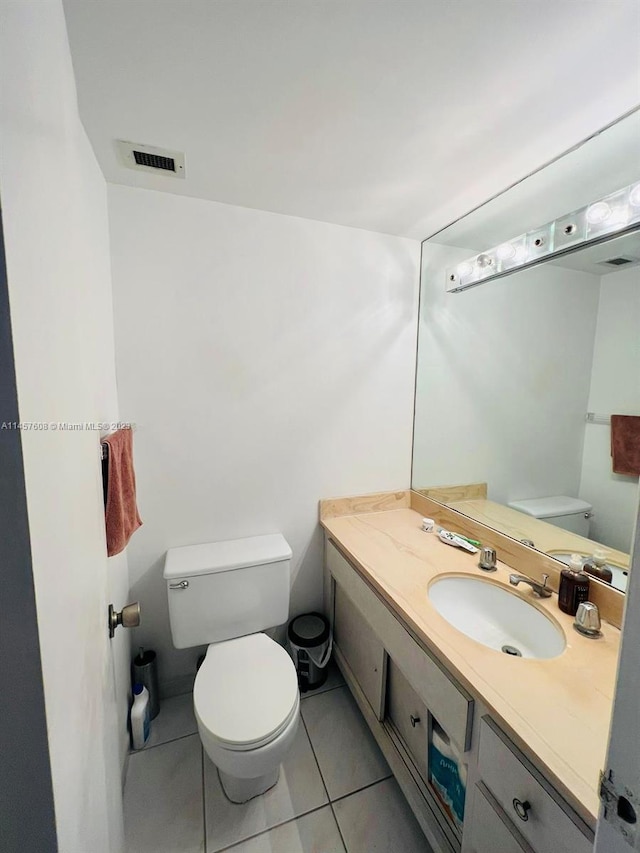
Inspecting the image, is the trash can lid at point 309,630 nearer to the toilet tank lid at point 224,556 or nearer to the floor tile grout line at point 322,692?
the floor tile grout line at point 322,692

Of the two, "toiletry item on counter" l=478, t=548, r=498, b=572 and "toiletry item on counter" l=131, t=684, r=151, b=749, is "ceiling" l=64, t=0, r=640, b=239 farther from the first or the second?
"toiletry item on counter" l=131, t=684, r=151, b=749

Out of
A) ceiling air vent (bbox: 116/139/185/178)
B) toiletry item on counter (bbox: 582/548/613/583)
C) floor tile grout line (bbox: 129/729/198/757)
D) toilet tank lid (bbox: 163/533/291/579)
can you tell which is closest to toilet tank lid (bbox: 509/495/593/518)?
toiletry item on counter (bbox: 582/548/613/583)

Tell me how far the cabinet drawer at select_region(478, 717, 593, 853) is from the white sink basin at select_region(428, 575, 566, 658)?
16.1 inches

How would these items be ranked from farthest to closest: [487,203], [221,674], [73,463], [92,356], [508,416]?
[508,416]
[487,203]
[221,674]
[92,356]
[73,463]

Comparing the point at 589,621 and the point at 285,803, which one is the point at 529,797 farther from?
the point at 285,803

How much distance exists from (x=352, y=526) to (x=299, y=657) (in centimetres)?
69

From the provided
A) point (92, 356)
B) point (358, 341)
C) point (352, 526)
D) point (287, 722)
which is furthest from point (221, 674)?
point (358, 341)

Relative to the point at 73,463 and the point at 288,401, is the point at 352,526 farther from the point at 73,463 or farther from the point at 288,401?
the point at 73,463

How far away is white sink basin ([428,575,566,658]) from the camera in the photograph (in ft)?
3.50

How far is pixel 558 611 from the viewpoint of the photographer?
3.50ft

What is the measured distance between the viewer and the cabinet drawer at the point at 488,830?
0.72m

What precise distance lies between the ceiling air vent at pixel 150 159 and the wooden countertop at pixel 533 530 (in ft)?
6.20

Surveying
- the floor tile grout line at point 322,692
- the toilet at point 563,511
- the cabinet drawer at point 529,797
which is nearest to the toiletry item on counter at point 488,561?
the toilet at point 563,511

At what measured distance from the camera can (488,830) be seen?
0.77 m
